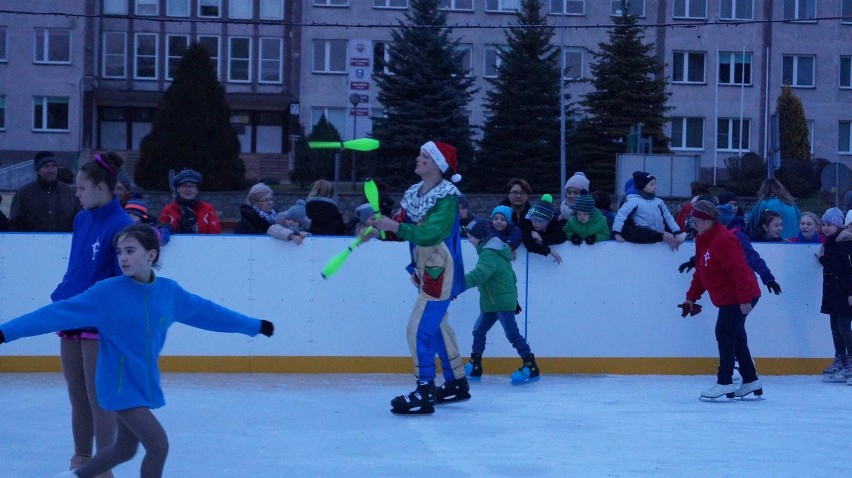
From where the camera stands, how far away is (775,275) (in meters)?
9.48

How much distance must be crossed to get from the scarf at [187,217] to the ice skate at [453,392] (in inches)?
107

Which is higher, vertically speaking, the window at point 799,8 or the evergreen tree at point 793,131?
the window at point 799,8

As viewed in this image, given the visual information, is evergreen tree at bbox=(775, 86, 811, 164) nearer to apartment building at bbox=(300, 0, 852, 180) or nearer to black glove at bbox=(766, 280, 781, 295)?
apartment building at bbox=(300, 0, 852, 180)

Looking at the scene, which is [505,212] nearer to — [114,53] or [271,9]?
[271,9]

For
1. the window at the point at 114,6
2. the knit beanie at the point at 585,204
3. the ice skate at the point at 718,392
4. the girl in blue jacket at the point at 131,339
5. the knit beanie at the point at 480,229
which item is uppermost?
the window at the point at 114,6

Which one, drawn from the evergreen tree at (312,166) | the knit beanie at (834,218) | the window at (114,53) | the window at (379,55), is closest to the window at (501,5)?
the window at (379,55)

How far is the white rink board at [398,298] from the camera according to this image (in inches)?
345

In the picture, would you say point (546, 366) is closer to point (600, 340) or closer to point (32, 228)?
point (600, 340)

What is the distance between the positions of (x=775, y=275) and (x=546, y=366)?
212cm

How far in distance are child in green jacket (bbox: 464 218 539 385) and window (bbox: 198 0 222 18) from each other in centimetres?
3390

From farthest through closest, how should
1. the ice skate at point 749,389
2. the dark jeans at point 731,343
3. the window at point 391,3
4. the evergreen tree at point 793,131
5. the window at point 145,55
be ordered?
the window at point 145,55 < the window at point 391,3 < the evergreen tree at point 793,131 < the ice skate at point 749,389 < the dark jeans at point 731,343

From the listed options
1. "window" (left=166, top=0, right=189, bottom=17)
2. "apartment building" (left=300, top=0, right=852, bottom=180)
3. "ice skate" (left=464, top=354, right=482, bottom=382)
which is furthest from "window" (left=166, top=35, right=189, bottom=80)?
"ice skate" (left=464, top=354, right=482, bottom=382)

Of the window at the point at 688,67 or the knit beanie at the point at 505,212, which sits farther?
the window at the point at 688,67

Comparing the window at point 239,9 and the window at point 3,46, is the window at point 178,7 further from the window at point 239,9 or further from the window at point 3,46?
the window at point 3,46
